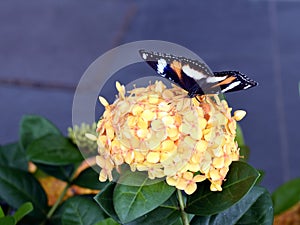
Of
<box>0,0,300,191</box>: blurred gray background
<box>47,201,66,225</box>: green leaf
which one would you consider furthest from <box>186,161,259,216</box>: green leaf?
<box>0,0,300,191</box>: blurred gray background

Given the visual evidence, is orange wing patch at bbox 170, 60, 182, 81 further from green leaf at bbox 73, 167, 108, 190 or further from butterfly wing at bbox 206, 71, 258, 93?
green leaf at bbox 73, 167, 108, 190

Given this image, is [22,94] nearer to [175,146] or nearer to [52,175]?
[52,175]

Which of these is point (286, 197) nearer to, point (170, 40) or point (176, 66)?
point (176, 66)

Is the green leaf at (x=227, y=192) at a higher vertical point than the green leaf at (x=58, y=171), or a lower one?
higher

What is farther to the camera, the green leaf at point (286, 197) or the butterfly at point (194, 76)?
the green leaf at point (286, 197)

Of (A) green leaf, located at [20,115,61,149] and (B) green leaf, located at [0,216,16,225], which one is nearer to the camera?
(B) green leaf, located at [0,216,16,225]

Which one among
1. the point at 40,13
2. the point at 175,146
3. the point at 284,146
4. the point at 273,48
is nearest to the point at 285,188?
the point at 175,146

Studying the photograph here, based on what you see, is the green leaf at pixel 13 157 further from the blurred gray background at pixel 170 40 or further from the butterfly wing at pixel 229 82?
the blurred gray background at pixel 170 40

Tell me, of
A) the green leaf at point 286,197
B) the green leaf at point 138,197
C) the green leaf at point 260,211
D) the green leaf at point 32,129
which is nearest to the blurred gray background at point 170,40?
the green leaf at point 286,197
